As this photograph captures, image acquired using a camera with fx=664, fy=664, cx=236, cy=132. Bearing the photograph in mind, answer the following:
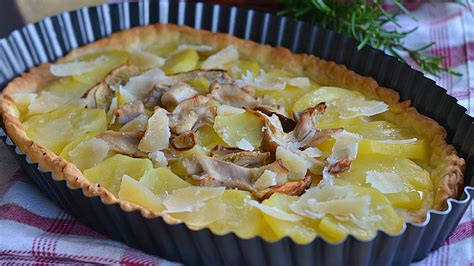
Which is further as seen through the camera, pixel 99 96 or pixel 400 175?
pixel 99 96

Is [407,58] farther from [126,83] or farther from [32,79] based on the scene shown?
[32,79]

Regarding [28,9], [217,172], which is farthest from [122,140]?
[28,9]

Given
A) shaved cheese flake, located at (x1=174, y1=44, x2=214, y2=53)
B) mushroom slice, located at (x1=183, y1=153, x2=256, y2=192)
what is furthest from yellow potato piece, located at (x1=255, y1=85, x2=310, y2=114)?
mushroom slice, located at (x1=183, y1=153, x2=256, y2=192)

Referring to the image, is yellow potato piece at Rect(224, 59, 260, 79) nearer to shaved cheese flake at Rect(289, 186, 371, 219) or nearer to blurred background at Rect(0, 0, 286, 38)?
blurred background at Rect(0, 0, 286, 38)

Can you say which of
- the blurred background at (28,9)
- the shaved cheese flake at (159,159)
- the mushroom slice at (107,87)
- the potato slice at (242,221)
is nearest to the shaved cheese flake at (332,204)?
the potato slice at (242,221)

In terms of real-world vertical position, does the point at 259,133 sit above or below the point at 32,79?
above

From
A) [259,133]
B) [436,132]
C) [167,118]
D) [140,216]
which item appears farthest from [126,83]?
[436,132]

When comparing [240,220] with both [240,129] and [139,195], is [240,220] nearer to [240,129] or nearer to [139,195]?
[139,195]
